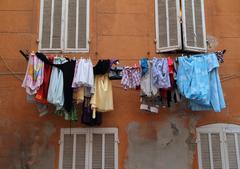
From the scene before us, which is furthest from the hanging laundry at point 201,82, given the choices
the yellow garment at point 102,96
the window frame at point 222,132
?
the yellow garment at point 102,96

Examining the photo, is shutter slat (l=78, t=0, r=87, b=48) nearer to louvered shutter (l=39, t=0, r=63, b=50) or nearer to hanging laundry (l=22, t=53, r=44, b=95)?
louvered shutter (l=39, t=0, r=63, b=50)

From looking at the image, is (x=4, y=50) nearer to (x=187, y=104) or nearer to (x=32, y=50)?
(x=32, y=50)

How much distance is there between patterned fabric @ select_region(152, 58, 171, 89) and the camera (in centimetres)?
681

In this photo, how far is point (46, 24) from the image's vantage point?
25.9 feet

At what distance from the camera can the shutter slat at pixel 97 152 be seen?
7.13 metres

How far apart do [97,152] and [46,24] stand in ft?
9.02

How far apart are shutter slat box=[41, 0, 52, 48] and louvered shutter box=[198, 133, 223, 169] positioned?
3.50 metres

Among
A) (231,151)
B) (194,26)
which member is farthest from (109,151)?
(194,26)

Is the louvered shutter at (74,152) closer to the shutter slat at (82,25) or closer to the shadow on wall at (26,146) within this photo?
the shadow on wall at (26,146)

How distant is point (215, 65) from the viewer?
6969 millimetres

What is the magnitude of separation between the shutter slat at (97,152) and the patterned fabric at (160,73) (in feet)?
4.90

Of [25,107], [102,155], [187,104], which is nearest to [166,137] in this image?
[187,104]

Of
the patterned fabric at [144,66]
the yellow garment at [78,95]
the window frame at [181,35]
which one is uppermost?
the window frame at [181,35]

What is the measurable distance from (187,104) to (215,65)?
964 mm
